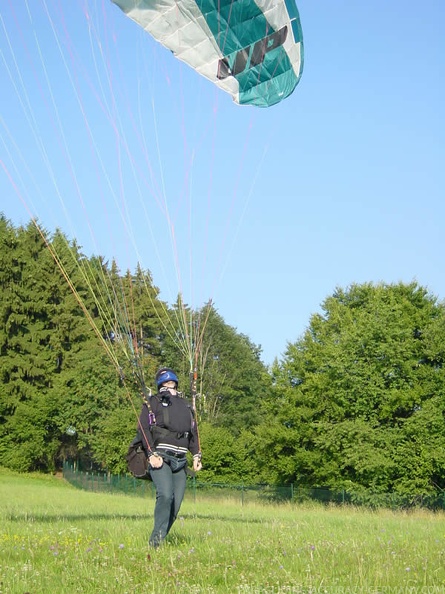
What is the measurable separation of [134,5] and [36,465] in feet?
157

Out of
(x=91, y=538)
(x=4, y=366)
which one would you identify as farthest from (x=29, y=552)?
(x=4, y=366)

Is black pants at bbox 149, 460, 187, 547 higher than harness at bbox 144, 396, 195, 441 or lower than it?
lower

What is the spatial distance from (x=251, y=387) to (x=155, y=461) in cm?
5769

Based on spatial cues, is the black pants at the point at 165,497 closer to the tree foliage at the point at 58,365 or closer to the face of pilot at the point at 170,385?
the face of pilot at the point at 170,385

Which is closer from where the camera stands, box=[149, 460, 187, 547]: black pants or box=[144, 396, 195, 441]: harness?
box=[149, 460, 187, 547]: black pants

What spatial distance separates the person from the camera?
7.36 m

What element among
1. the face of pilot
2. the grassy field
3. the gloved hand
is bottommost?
the grassy field

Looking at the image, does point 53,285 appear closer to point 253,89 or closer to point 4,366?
point 4,366

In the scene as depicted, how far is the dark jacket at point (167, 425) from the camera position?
757cm

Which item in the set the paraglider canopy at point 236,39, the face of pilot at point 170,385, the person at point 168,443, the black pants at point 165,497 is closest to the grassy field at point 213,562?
the black pants at point 165,497

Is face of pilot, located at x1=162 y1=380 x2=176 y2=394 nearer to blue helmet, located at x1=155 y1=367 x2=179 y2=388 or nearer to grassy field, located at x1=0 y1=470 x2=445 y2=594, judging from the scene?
blue helmet, located at x1=155 y1=367 x2=179 y2=388

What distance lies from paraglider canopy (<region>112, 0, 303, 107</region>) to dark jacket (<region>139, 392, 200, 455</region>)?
5.40 metres

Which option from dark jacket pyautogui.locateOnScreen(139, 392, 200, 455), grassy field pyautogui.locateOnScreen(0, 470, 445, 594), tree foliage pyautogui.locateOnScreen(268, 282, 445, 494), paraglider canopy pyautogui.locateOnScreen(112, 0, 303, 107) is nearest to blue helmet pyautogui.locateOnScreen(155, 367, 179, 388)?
dark jacket pyautogui.locateOnScreen(139, 392, 200, 455)

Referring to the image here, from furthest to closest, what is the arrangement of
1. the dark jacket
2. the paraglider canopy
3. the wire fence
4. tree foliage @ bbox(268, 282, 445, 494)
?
tree foliage @ bbox(268, 282, 445, 494)
the wire fence
the paraglider canopy
the dark jacket
